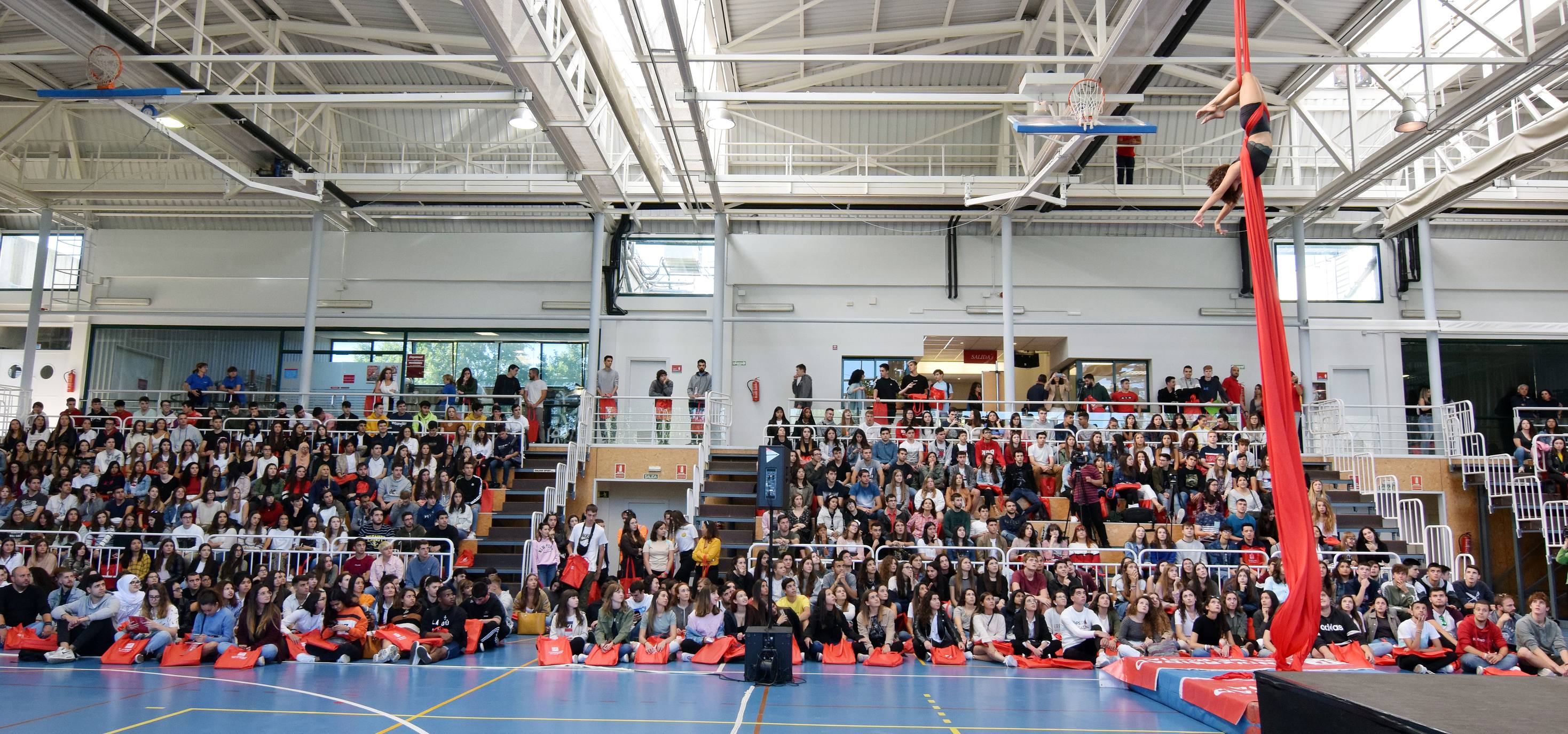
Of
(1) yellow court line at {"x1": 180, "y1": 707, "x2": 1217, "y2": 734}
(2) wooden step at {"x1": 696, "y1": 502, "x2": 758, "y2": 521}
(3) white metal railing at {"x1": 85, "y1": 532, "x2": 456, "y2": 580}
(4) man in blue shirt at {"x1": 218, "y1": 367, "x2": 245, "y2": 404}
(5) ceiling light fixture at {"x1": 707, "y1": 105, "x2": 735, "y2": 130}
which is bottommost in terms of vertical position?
(1) yellow court line at {"x1": 180, "y1": 707, "x2": 1217, "y2": 734}

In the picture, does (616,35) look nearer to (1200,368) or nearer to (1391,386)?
(1200,368)

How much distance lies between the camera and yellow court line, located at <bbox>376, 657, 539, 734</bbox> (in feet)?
23.0

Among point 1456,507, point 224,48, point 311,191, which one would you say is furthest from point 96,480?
point 1456,507

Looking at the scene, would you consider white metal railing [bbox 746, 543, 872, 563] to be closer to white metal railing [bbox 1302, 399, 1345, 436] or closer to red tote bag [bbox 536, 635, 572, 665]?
red tote bag [bbox 536, 635, 572, 665]

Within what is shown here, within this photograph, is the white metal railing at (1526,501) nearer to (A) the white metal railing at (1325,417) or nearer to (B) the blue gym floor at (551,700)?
(A) the white metal railing at (1325,417)

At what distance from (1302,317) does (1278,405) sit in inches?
579

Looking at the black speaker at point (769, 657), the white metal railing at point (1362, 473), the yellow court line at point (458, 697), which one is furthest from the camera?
the white metal railing at point (1362, 473)

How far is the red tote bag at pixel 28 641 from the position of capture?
10.1 metres

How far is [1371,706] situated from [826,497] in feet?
33.7

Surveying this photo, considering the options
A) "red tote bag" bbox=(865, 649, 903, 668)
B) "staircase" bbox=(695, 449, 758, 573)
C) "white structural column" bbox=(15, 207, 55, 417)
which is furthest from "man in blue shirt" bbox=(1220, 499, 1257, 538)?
Answer: "white structural column" bbox=(15, 207, 55, 417)

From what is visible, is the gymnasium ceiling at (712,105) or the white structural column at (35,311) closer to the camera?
the gymnasium ceiling at (712,105)

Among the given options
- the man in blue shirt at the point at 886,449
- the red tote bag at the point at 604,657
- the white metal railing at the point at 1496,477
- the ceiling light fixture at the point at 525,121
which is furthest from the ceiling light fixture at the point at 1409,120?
the red tote bag at the point at 604,657

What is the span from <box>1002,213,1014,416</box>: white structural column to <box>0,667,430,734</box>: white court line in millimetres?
12551

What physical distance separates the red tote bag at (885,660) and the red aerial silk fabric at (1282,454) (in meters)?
5.20
